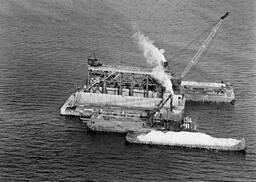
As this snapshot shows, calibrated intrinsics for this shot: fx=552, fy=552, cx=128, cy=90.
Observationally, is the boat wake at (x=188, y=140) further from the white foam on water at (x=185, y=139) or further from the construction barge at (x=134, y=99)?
the construction barge at (x=134, y=99)

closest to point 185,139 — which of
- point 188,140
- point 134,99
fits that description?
point 188,140

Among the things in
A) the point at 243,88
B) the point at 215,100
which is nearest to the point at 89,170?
the point at 215,100

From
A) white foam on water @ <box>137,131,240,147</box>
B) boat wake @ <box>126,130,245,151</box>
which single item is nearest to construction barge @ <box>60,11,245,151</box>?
boat wake @ <box>126,130,245,151</box>

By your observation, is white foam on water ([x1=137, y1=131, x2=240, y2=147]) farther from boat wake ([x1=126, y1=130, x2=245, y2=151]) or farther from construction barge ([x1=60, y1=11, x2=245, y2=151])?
construction barge ([x1=60, y1=11, x2=245, y2=151])

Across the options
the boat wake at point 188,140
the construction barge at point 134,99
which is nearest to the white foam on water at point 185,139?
the boat wake at point 188,140

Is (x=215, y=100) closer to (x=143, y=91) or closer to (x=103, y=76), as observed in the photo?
(x=143, y=91)
